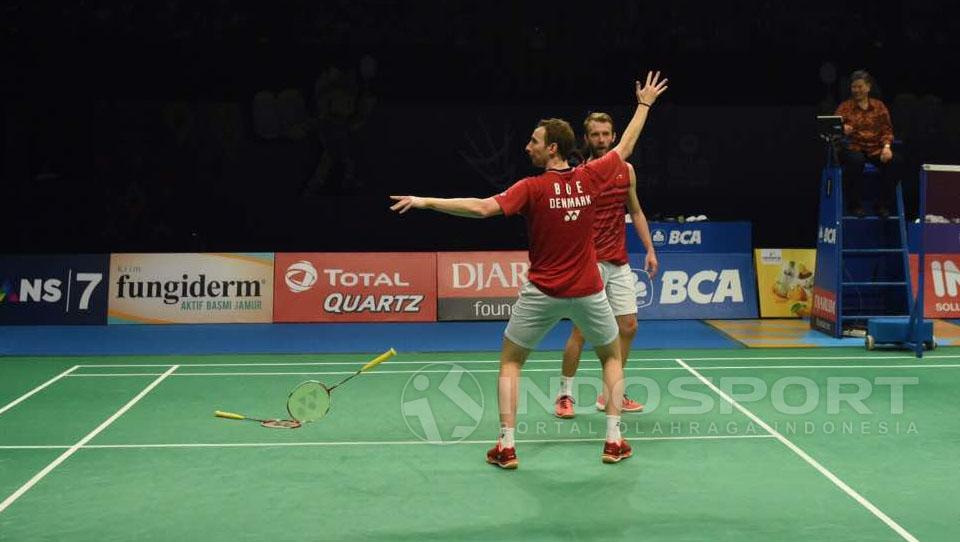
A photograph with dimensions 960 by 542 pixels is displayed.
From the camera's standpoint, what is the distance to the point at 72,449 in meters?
6.50

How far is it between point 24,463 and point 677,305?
831 cm

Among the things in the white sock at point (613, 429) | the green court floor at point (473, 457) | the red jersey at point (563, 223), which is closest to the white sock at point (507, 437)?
the green court floor at point (473, 457)

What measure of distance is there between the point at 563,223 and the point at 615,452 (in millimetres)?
1410

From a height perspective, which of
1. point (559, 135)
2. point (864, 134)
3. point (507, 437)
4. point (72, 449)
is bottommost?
point (72, 449)

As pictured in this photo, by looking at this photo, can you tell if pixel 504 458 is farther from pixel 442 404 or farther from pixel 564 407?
pixel 442 404

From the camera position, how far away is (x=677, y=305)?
41.6 ft

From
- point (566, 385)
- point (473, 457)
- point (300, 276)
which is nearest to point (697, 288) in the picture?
point (300, 276)

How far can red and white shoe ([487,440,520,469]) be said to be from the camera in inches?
235

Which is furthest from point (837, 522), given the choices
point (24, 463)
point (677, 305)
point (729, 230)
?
point (729, 230)

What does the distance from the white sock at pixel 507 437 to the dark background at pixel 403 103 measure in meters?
8.68

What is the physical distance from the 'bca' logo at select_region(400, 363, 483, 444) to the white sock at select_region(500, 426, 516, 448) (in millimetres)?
716

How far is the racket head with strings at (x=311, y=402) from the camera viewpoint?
6508mm

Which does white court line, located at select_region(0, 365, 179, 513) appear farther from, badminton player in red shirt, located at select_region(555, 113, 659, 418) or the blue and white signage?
the blue and white signage

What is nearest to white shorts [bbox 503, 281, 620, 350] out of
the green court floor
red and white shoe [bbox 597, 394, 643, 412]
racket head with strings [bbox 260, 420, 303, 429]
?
the green court floor
